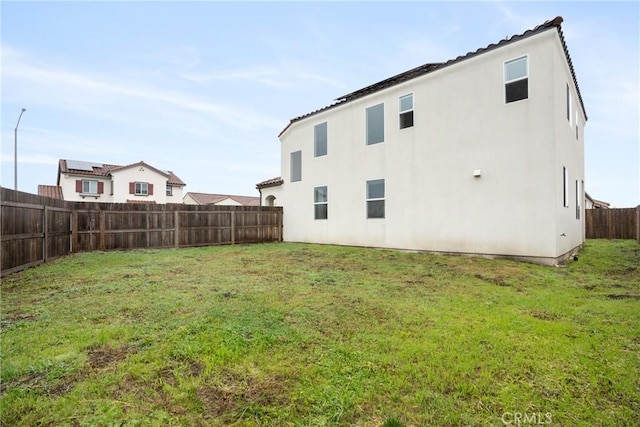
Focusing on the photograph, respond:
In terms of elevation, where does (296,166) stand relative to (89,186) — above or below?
below

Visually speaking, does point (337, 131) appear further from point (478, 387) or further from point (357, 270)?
point (478, 387)

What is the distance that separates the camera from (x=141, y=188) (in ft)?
101

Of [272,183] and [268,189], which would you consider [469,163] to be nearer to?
[272,183]

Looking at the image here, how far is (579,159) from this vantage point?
37.7 ft

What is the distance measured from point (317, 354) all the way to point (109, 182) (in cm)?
3418

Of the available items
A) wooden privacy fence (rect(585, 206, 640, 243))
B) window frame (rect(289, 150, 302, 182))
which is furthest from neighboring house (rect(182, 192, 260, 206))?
wooden privacy fence (rect(585, 206, 640, 243))

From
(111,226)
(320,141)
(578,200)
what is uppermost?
(320,141)

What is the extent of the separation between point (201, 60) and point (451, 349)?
14938mm

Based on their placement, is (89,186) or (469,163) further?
(89,186)

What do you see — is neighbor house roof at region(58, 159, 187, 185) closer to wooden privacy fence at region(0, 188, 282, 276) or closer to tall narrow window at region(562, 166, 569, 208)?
wooden privacy fence at region(0, 188, 282, 276)

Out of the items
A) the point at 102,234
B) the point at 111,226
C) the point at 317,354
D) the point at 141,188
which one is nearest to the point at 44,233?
the point at 102,234

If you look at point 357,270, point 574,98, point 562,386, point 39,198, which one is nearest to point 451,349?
point 562,386

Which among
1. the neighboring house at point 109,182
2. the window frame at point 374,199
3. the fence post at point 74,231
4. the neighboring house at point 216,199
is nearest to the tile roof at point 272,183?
the window frame at point 374,199

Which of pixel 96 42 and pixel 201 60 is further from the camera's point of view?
pixel 201 60
